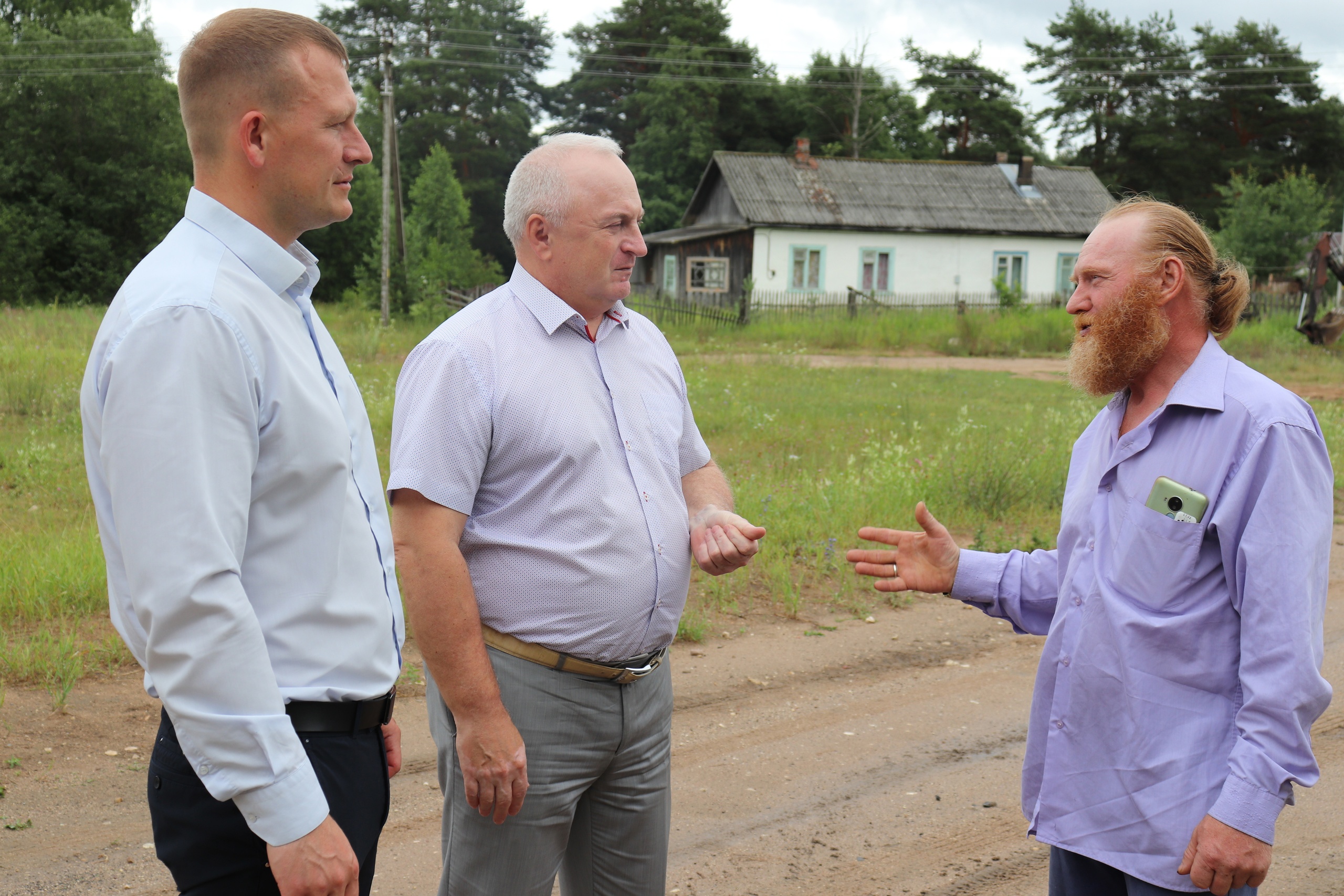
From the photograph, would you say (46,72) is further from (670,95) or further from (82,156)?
(670,95)

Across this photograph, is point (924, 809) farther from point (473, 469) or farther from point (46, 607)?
point (46, 607)

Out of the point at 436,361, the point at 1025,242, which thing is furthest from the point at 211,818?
the point at 1025,242

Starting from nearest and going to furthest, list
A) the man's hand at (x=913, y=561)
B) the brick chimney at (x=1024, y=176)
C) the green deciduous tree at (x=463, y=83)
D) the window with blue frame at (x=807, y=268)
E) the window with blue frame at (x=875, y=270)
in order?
the man's hand at (x=913, y=561) < the window with blue frame at (x=807, y=268) < the window with blue frame at (x=875, y=270) < the brick chimney at (x=1024, y=176) < the green deciduous tree at (x=463, y=83)

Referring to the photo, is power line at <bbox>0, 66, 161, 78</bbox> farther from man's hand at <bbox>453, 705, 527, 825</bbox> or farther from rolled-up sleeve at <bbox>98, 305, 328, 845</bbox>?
rolled-up sleeve at <bbox>98, 305, 328, 845</bbox>

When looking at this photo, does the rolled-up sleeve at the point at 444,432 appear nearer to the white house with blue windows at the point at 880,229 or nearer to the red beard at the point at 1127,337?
the red beard at the point at 1127,337

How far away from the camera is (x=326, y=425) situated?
6.30 feet

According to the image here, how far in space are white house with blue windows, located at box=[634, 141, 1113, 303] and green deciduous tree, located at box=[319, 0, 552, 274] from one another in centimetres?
2106

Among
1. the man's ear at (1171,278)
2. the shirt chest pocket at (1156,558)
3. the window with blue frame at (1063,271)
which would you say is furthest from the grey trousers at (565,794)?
the window with blue frame at (1063,271)

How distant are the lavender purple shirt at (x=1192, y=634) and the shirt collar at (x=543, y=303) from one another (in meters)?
1.35

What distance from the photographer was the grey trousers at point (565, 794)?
2.51m

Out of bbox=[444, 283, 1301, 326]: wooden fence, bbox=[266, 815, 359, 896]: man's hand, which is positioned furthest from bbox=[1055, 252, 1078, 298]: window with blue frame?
bbox=[266, 815, 359, 896]: man's hand

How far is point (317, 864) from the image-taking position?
5.88 ft

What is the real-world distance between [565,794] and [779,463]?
8125 mm

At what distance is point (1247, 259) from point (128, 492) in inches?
1638
